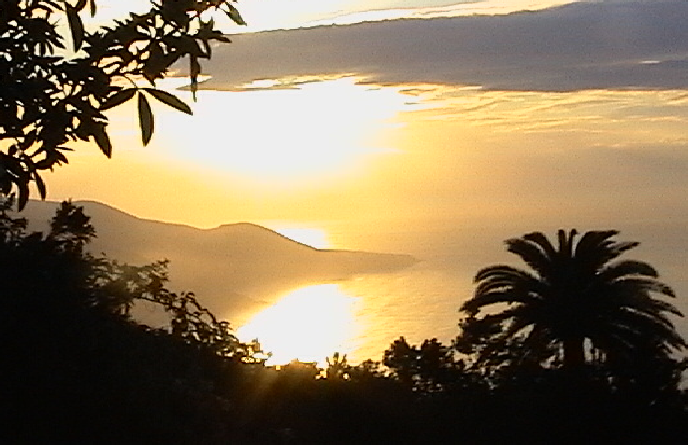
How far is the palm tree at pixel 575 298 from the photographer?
75.8 ft

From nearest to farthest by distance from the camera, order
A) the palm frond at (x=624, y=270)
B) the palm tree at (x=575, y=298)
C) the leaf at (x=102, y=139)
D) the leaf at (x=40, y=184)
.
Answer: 1. the leaf at (x=102, y=139)
2. the leaf at (x=40, y=184)
3. the palm tree at (x=575, y=298)
4. the palm frond at (x=624, y=270)

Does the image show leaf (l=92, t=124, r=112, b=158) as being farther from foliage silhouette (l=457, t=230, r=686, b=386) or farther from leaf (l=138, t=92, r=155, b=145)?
foliage silhouette (l=457, t=230, r=686, b=386)

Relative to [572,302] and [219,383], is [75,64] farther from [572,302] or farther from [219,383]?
[572,302]

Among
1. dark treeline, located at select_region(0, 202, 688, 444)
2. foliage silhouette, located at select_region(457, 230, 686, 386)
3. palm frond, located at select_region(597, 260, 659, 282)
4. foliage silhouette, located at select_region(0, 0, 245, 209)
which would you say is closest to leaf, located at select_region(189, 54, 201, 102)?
foliage silhouette, located at select_region(0, 0, 245, 209)

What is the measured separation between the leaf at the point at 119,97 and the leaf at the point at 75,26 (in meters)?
0.21

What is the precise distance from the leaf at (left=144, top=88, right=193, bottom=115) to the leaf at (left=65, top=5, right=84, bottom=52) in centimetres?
33

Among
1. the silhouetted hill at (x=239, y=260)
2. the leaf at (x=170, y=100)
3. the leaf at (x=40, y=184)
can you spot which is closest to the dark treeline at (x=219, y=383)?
the leaf at (x=40, y=184)

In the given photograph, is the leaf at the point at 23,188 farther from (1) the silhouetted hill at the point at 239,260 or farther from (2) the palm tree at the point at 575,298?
(2) the palm tree at the point at 575,298

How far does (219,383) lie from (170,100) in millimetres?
6065

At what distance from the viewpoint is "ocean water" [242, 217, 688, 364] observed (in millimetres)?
34750

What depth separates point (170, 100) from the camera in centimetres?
330

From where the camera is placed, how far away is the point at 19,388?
6.03 meters

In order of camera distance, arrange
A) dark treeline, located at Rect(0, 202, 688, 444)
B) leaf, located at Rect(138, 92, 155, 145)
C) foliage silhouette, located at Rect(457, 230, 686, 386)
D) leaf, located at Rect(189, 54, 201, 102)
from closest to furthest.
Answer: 1. leaf, located at Rect(138, 92, 155, 145)
2. leaf, located at Rect(189, 54, 201, 102)
3. dark treeline, located at Rect(0, 202, 688, 444)
4. foliage silhouette, located at Rect(457, 230, 686, 386)

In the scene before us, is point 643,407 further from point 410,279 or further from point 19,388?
point 410,279
